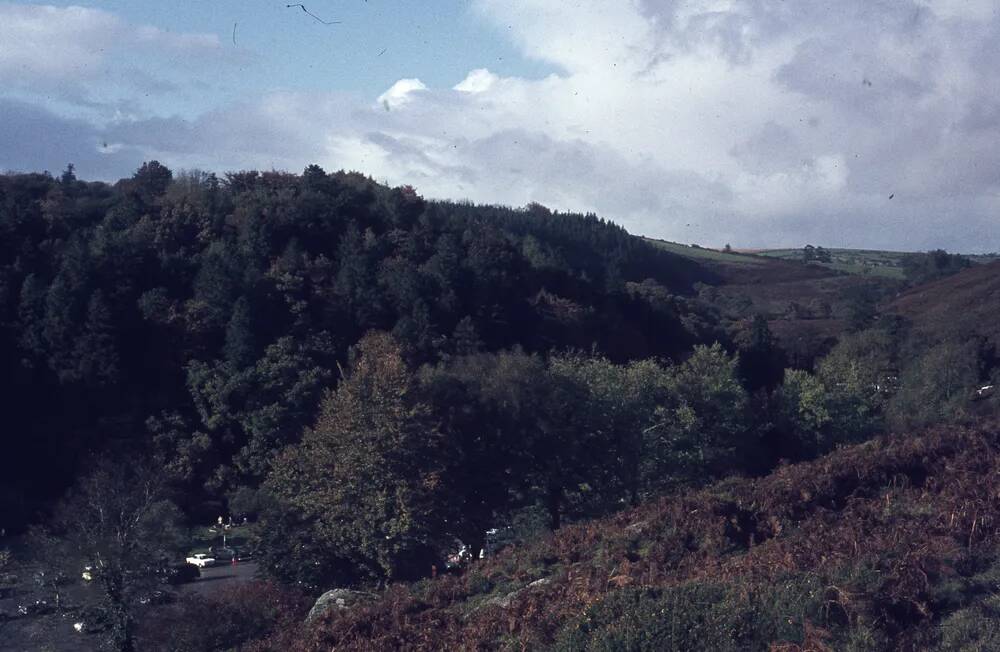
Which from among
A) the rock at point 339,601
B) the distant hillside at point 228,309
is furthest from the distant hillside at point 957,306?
the rock at point 339,601

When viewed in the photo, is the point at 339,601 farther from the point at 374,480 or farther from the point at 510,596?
the point at 374,480

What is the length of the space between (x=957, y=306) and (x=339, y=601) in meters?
53.1

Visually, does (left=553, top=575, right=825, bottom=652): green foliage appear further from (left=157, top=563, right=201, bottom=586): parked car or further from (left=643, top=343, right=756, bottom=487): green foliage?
(left=643, top=343, right=756, bottom=487): green foliage

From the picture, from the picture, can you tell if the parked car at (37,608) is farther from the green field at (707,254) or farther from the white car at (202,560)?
the green field at (707,254)

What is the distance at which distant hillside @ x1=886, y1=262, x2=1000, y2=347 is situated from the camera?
156 ft

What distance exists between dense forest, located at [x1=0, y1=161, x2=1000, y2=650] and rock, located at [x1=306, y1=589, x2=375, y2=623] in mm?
419

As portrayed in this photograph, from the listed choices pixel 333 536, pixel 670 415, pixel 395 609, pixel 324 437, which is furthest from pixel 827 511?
pixel 670 415

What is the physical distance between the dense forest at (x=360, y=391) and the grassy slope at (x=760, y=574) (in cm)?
13

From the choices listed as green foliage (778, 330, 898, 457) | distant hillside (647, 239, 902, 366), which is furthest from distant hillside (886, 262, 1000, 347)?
green foliage (778, 330, 898, 457)

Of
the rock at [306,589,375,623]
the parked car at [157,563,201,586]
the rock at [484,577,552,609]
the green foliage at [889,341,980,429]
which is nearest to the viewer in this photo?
the rock at [484,577,552,609]

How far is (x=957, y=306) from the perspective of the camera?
56375 millimetres

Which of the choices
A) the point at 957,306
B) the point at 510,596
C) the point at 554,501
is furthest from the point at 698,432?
the point at 957,306

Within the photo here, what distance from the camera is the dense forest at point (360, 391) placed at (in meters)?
19.2

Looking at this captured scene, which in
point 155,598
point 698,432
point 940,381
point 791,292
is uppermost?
point 791,292
